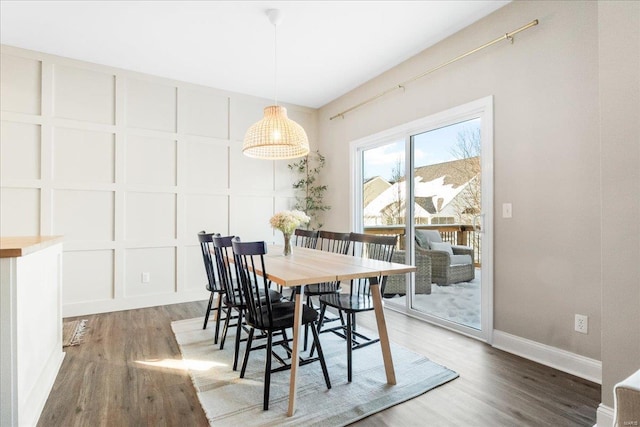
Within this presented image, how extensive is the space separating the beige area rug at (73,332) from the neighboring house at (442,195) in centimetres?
338

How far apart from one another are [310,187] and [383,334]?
3.44 metres

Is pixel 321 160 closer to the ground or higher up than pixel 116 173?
higher up

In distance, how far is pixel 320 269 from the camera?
2.14m

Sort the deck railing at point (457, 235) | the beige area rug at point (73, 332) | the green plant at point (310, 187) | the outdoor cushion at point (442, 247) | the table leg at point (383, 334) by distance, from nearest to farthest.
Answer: the table leg at point (383, 334) < the beige area rug at point (73, 332) < the deck railing at point (457, 235) < the outdoor cushion at point (442, 247) < the green plant at point (310, 187)

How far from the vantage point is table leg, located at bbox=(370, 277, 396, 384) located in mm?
2139

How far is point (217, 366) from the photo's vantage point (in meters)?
2.41

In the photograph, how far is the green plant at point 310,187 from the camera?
5.23 metres

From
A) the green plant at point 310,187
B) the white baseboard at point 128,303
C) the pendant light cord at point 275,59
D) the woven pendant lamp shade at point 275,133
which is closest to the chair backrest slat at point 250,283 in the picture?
the woven pendant lamp shade at point 275,133

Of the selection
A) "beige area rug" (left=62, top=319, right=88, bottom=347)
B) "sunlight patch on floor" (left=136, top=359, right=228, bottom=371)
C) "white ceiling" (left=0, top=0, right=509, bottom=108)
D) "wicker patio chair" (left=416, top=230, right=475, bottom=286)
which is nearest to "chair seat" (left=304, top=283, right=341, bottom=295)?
"sunlight patch on floor" (left=136, top=359, right=228, bottom=371)

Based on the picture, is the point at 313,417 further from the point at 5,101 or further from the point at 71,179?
the point at 5,101

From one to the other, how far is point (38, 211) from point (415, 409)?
13.3ft

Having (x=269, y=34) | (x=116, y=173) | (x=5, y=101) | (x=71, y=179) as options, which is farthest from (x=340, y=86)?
(x=5, y=101)

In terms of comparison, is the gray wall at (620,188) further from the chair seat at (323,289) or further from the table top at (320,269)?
the chair seat at (323,289)

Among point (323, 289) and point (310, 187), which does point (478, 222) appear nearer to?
point (323, 289)
